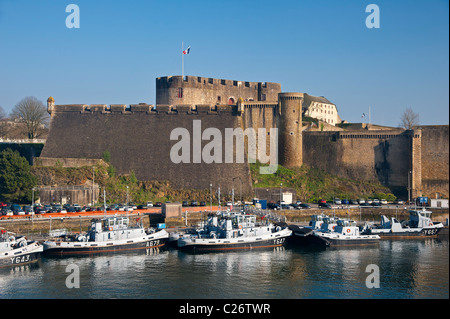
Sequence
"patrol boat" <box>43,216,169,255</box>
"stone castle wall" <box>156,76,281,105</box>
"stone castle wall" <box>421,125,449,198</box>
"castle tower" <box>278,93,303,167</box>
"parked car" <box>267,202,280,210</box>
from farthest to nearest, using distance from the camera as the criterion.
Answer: "stone castle wall" <box>156,76,281,105</box> → "castle tower" <box>278,93,303,167</box> → "stone castle wall" <box>421,125,449,198</box> → "parked car" <box>267,202,280,210</box> → "patrol boat" <box>43,216,169,255</box>

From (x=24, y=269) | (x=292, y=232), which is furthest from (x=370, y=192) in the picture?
(x=24, y=269)

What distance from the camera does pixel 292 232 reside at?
43500mm

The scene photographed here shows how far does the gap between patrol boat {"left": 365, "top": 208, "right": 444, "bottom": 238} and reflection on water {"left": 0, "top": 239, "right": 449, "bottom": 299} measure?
401 cm

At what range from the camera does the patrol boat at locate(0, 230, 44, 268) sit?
34.1 metres

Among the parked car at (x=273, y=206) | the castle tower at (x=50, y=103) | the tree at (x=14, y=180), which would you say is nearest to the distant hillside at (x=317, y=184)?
the parked car at (x=273, y=206)

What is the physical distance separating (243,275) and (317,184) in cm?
2733

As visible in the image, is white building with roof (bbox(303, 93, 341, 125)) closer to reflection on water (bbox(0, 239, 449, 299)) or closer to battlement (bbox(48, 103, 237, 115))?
battlement (bbox(48, 103, 237, 115))

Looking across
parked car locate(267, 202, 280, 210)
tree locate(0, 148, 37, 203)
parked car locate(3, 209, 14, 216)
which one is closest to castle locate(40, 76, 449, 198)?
parked car locate(267, 202, 280, 210)

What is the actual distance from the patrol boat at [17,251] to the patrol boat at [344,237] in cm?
1996

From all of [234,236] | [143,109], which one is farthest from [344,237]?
[143,109]

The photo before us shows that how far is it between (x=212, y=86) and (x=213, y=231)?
88.2ft

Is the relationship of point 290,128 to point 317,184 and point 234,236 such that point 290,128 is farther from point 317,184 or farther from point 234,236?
point 234,236

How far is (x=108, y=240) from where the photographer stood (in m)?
39.1
